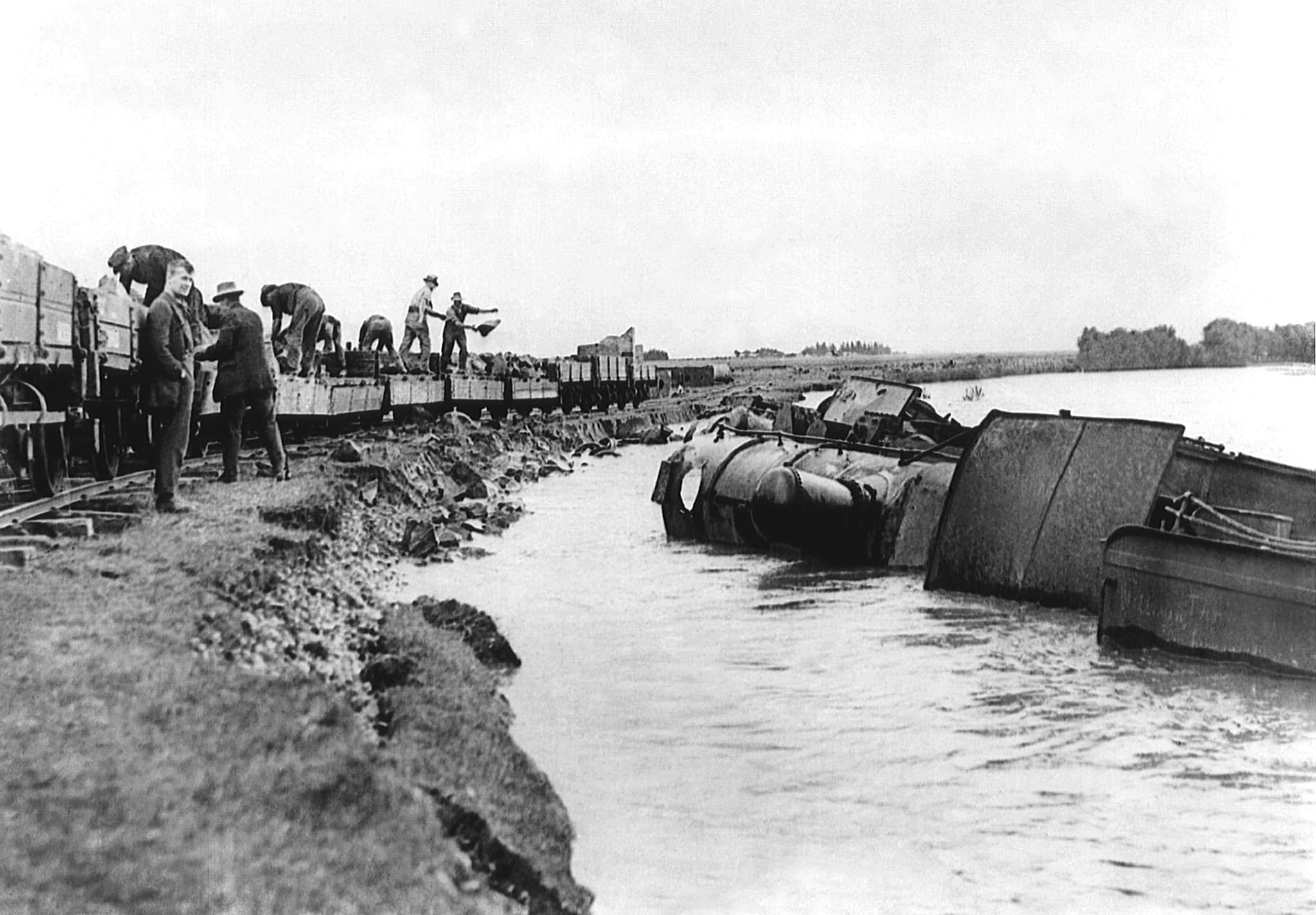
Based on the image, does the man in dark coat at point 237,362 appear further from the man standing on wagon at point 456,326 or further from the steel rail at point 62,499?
the man standing on wagon at point 456,326

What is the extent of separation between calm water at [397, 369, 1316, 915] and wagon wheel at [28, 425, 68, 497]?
11.0 ft

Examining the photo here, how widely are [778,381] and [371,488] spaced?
215 feet

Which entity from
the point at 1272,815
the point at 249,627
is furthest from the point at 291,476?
the point at 1272,815

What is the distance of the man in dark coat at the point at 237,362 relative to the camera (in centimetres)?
1130

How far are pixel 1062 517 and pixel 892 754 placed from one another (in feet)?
13.7

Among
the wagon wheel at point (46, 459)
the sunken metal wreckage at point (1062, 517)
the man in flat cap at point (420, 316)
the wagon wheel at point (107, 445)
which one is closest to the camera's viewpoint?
the sunken metal wreckage at point (1062, 517)

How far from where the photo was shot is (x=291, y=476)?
13.2 meters

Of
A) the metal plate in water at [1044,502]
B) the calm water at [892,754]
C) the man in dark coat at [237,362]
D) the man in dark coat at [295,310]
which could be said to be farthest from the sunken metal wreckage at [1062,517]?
the man in dark coat at [295,310]

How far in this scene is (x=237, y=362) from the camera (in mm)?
11367

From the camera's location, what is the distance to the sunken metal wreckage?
25.2 ft

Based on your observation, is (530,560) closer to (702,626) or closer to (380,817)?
(702,626)

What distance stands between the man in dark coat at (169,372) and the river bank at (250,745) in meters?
0.53

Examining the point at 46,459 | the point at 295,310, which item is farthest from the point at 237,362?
the point at 295,310

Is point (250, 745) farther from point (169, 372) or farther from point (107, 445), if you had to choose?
point (107, 445)
